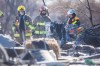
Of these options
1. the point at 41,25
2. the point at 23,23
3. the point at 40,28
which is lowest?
the point at 40,28

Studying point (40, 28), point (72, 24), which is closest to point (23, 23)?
point (40, 28)

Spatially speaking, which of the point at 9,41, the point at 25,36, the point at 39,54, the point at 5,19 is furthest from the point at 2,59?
the point at 5,19

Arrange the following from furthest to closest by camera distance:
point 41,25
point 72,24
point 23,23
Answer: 1. point 41,25
2. point 23,23
3. point 72,24

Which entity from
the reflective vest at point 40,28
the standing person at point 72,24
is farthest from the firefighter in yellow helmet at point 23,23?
the standing person at point 72,24

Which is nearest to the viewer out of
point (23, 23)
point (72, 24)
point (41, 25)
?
point (72, 24)

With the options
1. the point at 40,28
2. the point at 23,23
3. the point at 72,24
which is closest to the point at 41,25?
the point at 40,28

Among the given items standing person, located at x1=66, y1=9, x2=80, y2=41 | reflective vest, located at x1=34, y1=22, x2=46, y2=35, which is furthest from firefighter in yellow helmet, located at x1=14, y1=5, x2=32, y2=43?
standing person, located at x1=66, y1=9, x2=80, y2=41

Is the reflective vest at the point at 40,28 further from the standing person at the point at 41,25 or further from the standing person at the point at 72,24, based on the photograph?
the standing person at the point at 72,24

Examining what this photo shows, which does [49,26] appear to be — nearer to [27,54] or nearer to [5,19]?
[27,54]

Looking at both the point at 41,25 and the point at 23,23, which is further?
the point at 41,25

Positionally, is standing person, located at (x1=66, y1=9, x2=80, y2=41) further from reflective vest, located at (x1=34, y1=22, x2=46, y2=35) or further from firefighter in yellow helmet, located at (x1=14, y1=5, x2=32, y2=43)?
firefighter in yellow helmet, located at (x1=14, y1=5, x2=32, y2=43)

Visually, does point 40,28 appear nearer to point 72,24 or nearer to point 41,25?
point 41,25

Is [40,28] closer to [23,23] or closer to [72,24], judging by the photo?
[23,23]

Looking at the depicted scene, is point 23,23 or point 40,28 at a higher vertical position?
point 23,23
